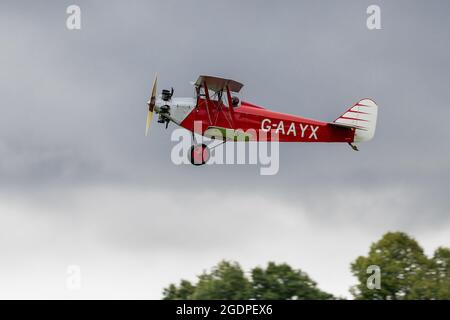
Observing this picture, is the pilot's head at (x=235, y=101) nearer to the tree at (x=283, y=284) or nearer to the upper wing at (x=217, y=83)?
the upper wing at (x=217, y=83)

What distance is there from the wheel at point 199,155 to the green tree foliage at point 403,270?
1544 inches

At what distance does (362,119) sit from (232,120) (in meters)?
4.91

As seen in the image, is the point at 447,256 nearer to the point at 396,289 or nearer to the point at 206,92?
the point at 396,289

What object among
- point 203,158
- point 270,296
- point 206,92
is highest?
point 206,92

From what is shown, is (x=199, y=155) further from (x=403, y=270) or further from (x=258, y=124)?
(x=403, y=270)

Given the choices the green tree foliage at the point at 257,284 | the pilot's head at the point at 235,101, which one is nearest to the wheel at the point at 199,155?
the pilot's head at the point at 235,101

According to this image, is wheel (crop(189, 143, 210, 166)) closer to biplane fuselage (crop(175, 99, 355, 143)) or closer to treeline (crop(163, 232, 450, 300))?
biplane fuselage (crop(175, 99, 355, 143))

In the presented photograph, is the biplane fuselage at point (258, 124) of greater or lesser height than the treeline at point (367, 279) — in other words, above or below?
above

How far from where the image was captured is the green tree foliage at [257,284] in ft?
232

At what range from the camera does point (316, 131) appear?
113 ft

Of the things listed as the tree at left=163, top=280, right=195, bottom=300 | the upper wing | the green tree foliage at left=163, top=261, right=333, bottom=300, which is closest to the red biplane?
the upper wing
